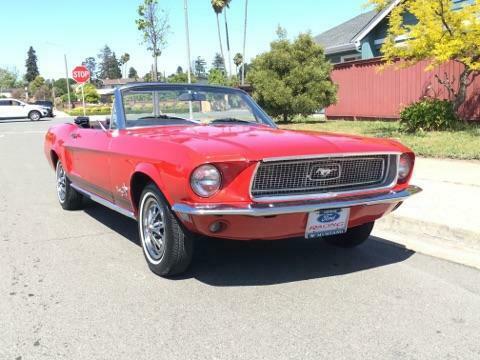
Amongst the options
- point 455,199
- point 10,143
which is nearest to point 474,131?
point 455,199

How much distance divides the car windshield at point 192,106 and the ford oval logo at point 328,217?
1885mm

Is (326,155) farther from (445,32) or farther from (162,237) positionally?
(445,32)

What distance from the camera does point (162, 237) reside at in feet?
14.3

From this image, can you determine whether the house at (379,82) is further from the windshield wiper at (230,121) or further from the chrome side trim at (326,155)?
the chrome side trim at (326,155)

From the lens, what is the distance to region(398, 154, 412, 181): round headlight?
4590 mm

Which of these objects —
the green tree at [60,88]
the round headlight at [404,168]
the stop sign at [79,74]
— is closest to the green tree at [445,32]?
the round headlight at [404,168]

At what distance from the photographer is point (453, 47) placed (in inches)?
433

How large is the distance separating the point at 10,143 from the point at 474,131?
1418 cm

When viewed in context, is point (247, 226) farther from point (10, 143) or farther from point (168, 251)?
point (10, 143)

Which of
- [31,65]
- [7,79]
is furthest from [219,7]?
[31,65]

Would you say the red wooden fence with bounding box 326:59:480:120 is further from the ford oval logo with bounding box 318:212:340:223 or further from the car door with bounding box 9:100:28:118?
the car door with bounding box 9:100:28:118

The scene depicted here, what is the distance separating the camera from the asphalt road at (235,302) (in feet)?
10.5

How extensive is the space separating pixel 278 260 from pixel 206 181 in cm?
140

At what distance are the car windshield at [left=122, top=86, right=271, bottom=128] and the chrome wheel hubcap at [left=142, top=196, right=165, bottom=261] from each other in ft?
4.03
